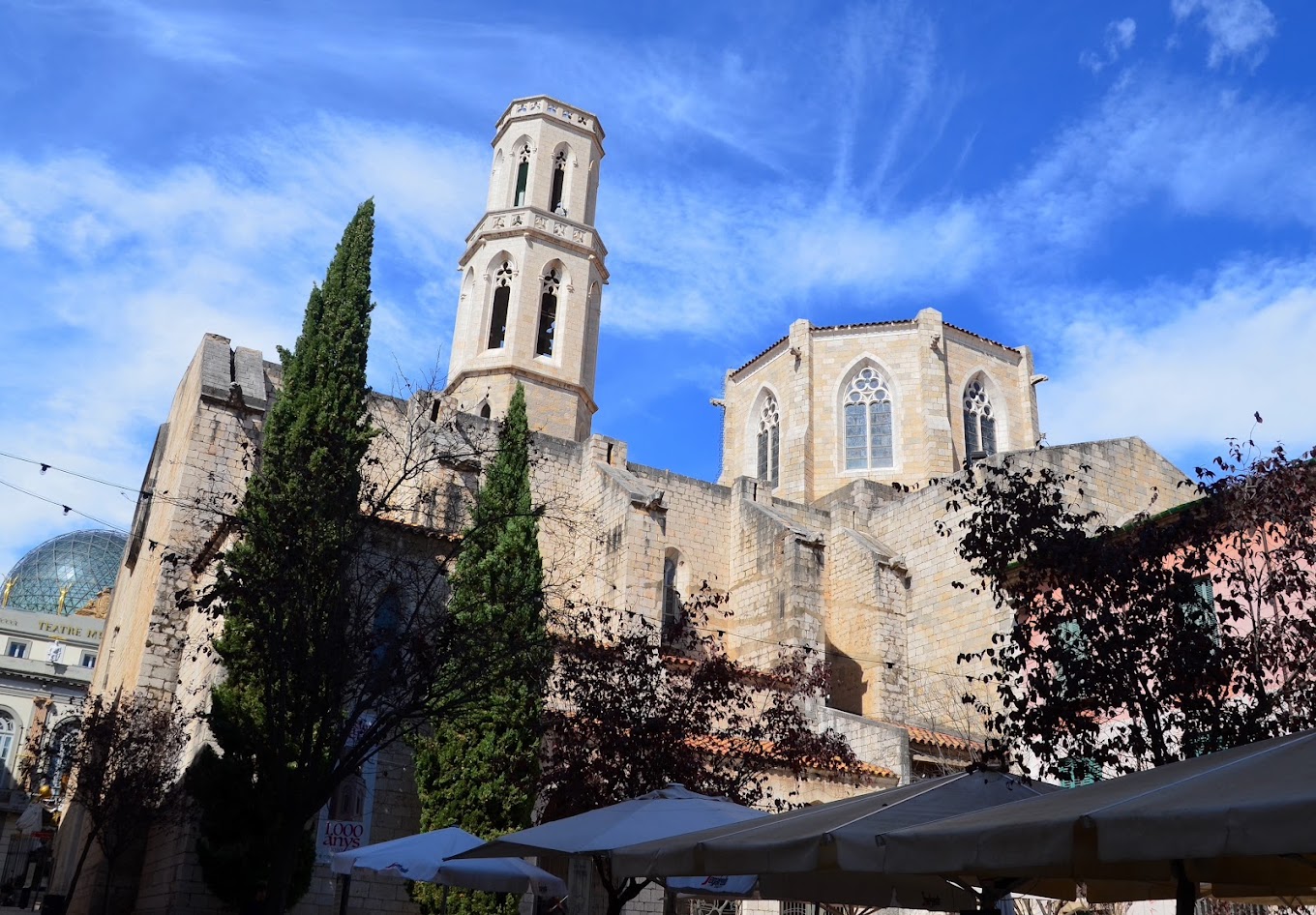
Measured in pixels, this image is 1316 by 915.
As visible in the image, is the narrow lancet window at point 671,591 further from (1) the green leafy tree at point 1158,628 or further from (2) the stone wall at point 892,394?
(1) the green leafy tree at point 1158,628

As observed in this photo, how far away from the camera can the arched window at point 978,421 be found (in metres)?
33.4

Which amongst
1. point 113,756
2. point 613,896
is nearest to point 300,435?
point 113,756

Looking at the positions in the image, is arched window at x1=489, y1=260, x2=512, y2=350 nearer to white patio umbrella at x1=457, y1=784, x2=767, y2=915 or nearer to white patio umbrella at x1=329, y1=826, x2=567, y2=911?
white patio umbrella at x1=329, y1=826, x2=567, y2=911

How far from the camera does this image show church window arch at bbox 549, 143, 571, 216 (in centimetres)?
3478

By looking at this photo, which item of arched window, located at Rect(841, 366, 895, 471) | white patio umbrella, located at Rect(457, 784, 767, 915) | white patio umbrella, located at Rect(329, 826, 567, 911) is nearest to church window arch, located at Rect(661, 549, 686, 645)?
arched window, located at Rect(841, 366, 895, 471)

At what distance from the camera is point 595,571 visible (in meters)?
24.8

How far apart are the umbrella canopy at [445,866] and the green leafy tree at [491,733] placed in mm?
2759

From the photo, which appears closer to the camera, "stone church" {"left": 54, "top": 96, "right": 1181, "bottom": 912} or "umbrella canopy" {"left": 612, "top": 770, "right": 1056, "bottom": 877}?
"umbrella canopy" {"left": 612, "top": 770, "right": 1056, "bottom": 877}

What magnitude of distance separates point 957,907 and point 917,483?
2430 cm

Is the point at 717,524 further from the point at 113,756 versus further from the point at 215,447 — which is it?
the point at 113,756

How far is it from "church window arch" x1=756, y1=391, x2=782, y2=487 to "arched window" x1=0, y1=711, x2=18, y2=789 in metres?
34.7

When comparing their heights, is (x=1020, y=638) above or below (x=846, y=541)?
below

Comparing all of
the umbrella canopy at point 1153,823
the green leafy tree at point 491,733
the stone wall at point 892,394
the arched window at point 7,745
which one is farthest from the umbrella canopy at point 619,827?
the arched window at point 7,745

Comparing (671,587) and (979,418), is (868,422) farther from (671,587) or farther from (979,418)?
(671,587)
